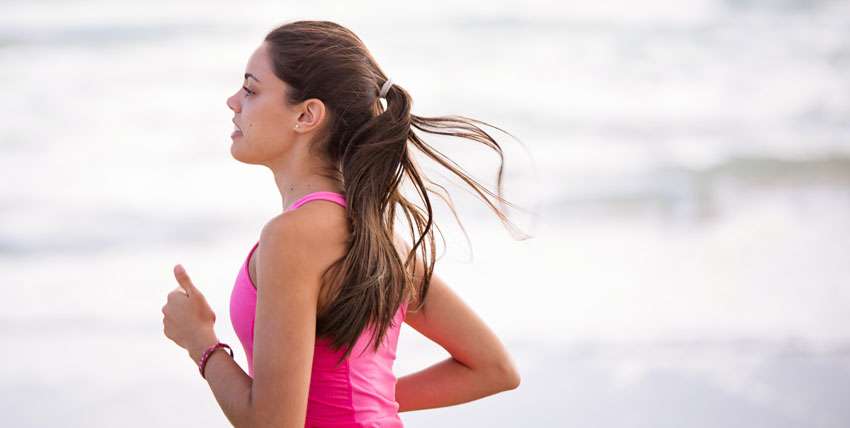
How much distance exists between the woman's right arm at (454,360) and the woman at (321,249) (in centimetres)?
5

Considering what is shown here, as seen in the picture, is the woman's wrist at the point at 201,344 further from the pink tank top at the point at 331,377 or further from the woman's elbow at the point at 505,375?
the woman's elbow at the point at 505,375

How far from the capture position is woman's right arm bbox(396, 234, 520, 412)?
7.52 feet

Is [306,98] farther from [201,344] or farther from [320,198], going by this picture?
[201,344]

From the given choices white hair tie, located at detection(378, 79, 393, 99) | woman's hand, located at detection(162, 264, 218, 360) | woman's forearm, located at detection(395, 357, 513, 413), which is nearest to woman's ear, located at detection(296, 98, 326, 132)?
white hair tie, located at detection(378, 79, 393, 99)

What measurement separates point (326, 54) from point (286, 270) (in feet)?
1.44

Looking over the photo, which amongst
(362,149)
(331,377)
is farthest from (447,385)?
(362,149)

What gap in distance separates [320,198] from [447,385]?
0.62 metres

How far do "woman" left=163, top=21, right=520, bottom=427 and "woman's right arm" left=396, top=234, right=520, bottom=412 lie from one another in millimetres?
50

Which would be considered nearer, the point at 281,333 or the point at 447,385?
the point at 281,333

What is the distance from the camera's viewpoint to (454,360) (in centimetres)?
241

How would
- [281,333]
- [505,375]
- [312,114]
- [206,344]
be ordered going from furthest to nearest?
[505,375], [312,114], [206,344], [281,333]

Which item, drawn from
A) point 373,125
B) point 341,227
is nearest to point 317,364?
point 341,227

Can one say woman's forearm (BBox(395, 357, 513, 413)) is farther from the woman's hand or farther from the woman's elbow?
the woman's hand

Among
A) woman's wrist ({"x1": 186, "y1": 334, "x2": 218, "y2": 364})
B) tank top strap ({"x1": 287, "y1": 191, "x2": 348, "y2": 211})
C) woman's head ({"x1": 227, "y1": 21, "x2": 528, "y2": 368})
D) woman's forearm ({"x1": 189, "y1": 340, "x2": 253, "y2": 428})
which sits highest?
woman's head ({"x1": 227, "y1": 21, "x2": 528, "y2": 368})
